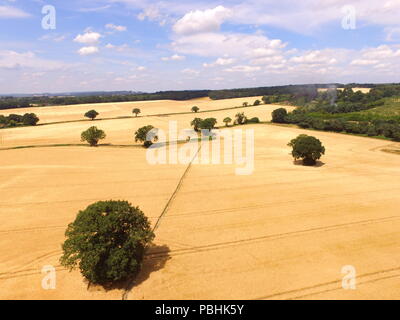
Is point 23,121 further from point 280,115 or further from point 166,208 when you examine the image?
point 280,115

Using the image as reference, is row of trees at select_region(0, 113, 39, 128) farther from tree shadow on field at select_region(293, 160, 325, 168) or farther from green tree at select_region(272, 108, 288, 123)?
tree shadow on field at select_region(293, 160, 325, 168)

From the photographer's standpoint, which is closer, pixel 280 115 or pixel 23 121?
pixel 280 115

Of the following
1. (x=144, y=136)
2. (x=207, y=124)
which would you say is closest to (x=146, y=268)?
(x=144, y=136)

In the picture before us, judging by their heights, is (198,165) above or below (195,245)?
above

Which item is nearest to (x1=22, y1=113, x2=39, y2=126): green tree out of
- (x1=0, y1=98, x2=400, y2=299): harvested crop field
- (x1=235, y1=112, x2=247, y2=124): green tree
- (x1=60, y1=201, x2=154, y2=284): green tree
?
(x1=0, y1=98, x2=400, y2=299): harvested crop field

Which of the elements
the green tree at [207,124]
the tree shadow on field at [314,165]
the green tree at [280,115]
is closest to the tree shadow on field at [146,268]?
the tree shadow on field at [314,165]
